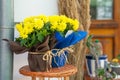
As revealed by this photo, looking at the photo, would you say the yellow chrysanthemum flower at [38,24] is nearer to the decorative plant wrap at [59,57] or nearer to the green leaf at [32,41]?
the green leaf at [32,41]

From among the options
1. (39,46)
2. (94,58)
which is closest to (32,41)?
(39,46)

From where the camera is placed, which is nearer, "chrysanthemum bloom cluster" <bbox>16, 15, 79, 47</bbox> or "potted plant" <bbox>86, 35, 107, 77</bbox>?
"chrysanthemum bloom cluster" <bbox>16, 15, 79, 47</bbox>

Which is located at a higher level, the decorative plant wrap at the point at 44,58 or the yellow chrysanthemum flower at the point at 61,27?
the yellow chrysanthemum flower at the point at 61,27

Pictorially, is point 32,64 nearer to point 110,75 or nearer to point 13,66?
point 13,66

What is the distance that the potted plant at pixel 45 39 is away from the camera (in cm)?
152

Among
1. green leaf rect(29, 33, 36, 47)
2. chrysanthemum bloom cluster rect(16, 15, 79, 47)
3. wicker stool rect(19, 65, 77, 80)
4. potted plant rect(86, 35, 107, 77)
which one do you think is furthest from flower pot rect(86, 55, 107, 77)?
green leaf rect(29, 33, 36, 47)

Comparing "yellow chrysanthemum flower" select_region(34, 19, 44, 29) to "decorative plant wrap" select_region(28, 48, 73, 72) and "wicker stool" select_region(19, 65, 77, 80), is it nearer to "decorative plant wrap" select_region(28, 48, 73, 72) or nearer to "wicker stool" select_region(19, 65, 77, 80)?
"decorative plant wrap" select_region(28, 48, 73, 72)

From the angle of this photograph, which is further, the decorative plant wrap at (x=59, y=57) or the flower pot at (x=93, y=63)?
the flower pot at (x=93, y=63)

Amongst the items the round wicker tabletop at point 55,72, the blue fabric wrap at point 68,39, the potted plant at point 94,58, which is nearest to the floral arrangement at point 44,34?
the blue fabric wrap at point 68,39

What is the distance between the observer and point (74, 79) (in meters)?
2.12

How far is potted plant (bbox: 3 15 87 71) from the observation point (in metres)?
1.52

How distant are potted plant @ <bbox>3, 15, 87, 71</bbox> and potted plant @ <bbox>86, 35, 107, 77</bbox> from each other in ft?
1.83

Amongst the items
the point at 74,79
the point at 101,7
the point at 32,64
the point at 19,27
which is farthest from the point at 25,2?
the point at 101,7

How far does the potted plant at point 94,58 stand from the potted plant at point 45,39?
56cm
